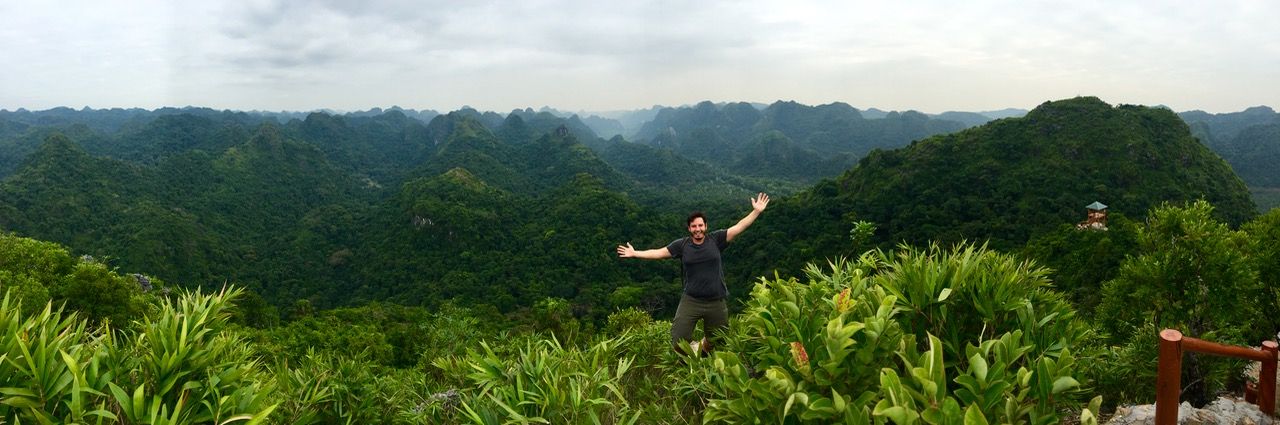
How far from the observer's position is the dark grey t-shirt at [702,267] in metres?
5.41

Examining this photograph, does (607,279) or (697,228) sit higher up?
(697,228)

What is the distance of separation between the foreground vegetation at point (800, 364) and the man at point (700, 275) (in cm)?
48

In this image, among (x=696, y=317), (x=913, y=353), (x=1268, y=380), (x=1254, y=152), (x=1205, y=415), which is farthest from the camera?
(x=1254, y=152)

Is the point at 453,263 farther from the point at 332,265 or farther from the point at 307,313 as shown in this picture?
the point at 307,313

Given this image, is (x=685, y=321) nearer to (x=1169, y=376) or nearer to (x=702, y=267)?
(x=702, y=267)

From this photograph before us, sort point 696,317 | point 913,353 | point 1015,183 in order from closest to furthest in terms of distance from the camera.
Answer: point 913,353
point 696,317
point 1015,183

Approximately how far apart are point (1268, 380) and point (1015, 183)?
44.2 m

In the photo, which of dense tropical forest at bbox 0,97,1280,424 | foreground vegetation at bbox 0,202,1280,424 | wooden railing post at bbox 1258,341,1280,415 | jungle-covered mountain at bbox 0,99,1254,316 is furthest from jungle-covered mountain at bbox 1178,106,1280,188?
wooden railing post at bbox 1258,341,1280,415

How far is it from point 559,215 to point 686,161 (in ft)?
269

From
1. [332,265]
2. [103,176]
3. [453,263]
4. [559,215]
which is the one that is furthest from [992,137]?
[103,176]

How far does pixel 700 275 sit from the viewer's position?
5.42 meters

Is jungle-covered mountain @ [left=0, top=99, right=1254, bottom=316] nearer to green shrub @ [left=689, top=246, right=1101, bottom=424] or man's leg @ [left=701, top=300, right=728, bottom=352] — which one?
man's leg @ [left=701, top=300, right=728, bottom=352]

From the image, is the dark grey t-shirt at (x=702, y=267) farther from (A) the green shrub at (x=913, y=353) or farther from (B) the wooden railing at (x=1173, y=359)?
(B) the wooden railing at (x=1173, y=359)

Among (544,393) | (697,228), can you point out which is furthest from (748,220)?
(544,393)
